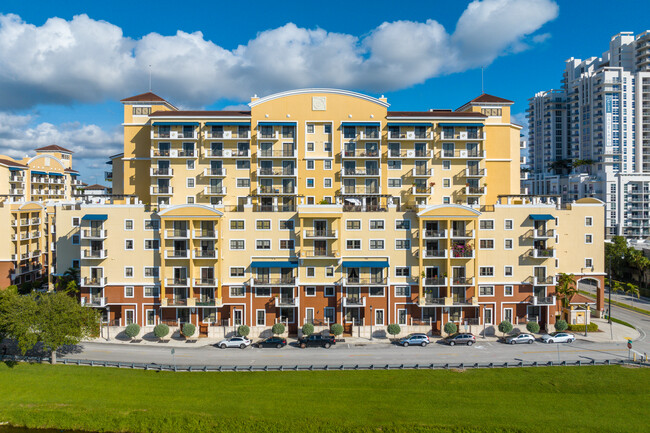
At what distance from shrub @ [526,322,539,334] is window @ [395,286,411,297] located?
48.1 ft

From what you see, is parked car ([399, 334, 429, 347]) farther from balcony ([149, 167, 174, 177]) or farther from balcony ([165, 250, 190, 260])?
balcony ([149, 167, 174, 177])

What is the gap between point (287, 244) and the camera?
5538 cm

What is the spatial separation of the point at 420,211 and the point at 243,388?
95.5 feet

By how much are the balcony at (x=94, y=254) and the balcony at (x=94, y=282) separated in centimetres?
267

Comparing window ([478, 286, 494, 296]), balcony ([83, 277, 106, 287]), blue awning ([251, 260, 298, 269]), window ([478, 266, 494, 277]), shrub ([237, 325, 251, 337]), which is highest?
blue awning ([251, 260, 298, 269])

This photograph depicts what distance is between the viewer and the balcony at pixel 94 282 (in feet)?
178

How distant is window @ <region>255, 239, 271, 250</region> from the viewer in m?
55.3

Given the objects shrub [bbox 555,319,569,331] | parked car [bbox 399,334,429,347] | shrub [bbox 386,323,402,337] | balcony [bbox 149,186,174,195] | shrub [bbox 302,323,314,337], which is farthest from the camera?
balcony [bbox 149,186,174,195]

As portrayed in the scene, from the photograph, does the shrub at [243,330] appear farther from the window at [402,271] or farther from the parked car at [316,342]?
the window at [402,271]

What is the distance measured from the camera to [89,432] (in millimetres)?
37250

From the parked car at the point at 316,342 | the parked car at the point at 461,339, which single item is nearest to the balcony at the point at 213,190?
the parked car at the point at 316,342

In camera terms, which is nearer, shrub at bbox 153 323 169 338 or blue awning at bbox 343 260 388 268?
shrub at bbox 153 323 169 338

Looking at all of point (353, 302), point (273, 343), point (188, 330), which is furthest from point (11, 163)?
point (353, 302)

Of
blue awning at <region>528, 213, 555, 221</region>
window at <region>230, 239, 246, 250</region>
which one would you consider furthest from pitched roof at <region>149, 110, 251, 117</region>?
blue awning at <region>528, 213, 555, 221</region>
